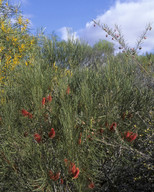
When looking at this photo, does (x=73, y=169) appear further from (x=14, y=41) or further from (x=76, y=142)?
(x=14, y=41)

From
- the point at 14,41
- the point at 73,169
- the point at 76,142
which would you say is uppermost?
the point at 14,41

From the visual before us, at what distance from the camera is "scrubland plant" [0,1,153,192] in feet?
11.4

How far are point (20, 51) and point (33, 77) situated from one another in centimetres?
485

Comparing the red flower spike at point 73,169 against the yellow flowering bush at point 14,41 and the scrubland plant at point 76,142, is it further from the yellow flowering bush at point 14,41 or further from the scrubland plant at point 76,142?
the yellow flowering bush at point 14,41

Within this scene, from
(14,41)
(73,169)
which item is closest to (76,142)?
(73,169)

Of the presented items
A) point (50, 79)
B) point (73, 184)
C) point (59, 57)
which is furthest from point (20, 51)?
point (73, 184)

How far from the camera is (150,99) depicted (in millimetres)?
5207

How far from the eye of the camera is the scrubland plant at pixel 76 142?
3473 mm

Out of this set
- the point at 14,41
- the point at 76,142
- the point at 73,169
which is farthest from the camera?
the point at 14,41

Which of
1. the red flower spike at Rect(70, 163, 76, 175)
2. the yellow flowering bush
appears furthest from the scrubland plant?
the yellow flowering bush

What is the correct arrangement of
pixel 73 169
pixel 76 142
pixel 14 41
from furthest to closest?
pixel 14 41
pixel 76 142
pixel 73 169

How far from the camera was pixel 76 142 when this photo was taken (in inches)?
141

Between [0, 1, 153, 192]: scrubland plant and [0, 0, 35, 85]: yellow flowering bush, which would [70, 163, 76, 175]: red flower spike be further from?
[0, 0, 35, 85]: yellow flowering bush

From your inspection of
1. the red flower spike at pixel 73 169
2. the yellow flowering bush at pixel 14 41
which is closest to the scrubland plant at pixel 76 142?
the red flower spike at pixel 73 169
